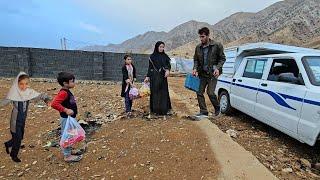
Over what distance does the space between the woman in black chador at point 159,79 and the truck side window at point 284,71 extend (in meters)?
2.06

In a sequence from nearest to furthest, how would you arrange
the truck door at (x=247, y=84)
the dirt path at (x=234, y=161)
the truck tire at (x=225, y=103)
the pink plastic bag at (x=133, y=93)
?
the dirt path at (x=234, y=161), the truck door at (x=247, y=84), the pink plastic bag at (x=133, y=93), the truck tire at (x=225, y=103)

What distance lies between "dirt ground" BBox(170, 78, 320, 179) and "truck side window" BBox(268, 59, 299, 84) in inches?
46.2

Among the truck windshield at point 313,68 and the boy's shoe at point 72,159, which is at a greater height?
the truck windshield at point 313,68

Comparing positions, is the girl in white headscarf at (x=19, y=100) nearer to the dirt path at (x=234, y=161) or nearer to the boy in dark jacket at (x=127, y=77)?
the boy in dark jacket at (x=127, y=77)

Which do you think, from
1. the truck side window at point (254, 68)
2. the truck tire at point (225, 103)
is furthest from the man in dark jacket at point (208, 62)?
the truck tire at point (225, 103)

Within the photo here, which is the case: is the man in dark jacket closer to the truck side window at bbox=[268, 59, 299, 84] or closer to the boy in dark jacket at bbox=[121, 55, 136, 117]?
the truck side window at bbox=[268, 59, 299, 84]

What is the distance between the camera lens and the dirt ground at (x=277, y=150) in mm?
5273

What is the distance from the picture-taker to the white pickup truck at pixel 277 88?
5.21 metres

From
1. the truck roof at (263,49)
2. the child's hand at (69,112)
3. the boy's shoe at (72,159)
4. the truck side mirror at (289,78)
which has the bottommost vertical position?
the boy's shoe at (72,159)

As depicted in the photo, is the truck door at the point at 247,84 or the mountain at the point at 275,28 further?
the mountain at the point at 275,28

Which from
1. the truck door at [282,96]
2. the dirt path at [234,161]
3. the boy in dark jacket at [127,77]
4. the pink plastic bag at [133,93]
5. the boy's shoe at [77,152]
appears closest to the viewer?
the dirt path at [234,161]

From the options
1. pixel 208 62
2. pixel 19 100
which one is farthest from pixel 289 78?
pixel 19 100

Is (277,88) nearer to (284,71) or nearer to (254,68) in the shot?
(284,71)

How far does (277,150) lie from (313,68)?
1522 mm
